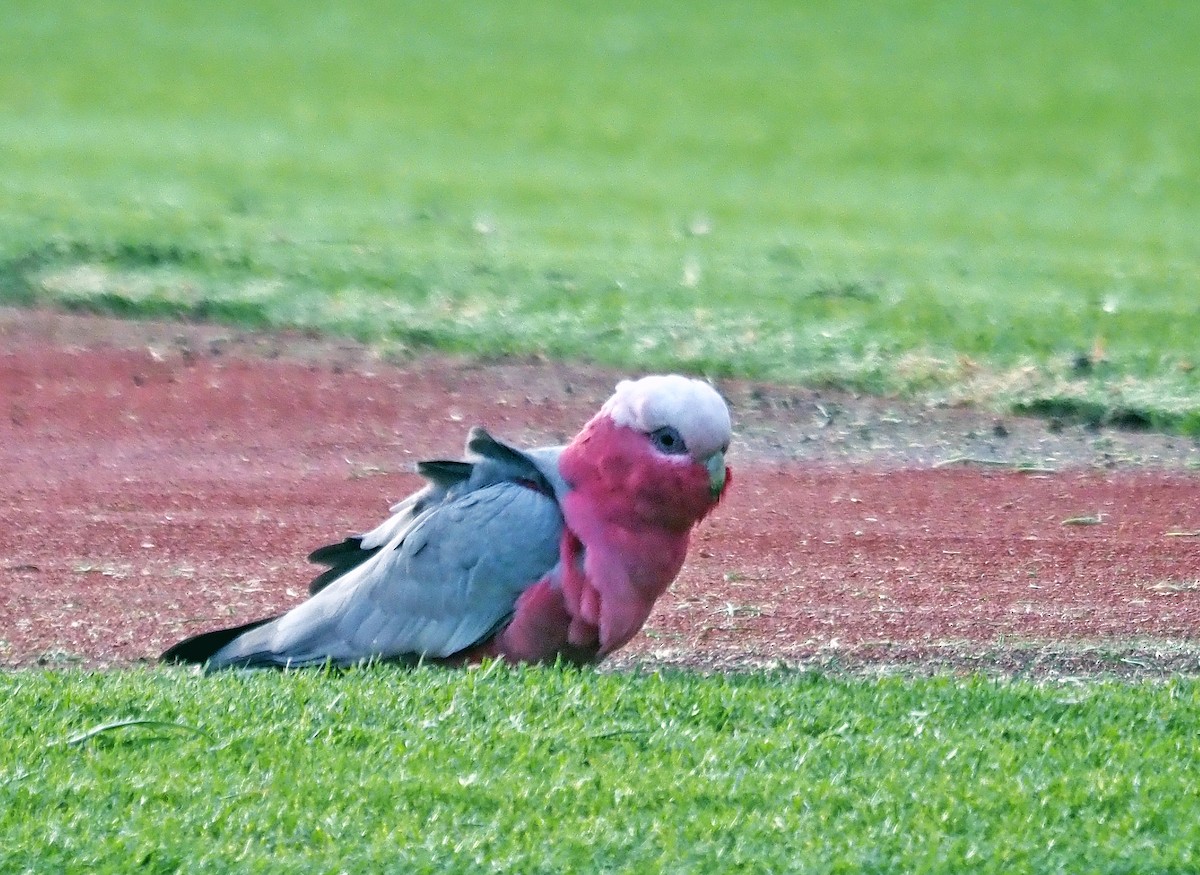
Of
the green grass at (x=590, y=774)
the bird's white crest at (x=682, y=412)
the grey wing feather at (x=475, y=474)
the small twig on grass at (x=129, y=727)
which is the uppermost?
the bird's white crest at (x=682, y=412)

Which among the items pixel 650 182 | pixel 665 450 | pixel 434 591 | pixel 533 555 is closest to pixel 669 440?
pixel 665 450

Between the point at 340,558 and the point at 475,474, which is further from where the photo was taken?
the point at 340,558

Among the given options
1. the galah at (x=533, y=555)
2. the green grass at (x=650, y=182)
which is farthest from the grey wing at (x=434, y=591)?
the green grass at (x=650, y=182)

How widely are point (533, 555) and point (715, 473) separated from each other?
0.55 meters

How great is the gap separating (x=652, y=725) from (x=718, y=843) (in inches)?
27.3

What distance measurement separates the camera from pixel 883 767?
4.45 m

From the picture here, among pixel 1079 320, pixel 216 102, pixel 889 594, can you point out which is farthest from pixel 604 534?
pixel 216 102

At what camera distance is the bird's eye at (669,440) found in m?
5.08

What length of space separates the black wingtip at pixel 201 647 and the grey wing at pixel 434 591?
0.02 m

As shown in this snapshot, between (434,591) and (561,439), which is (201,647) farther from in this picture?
(561,439)

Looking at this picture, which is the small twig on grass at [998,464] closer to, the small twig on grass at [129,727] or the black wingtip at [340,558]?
the black wingtip at [340,558]

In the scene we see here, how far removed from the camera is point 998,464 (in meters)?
7.97

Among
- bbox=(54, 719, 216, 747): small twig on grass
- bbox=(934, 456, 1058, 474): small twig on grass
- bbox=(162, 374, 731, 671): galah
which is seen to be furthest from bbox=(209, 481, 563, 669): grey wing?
bbox=(934, 456, 1058, 474): small twig on grass

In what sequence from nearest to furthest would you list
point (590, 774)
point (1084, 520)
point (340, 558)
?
point (590, 774)
point (340, 558)
point (1084, 520)
